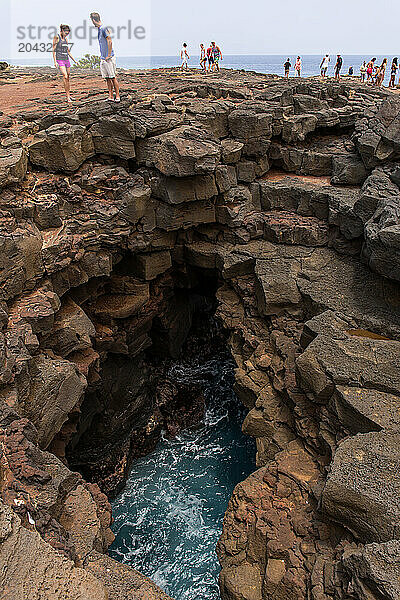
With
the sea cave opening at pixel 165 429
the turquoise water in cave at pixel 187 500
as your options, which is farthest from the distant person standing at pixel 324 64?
the turquoise water in cave at pixel 187 500

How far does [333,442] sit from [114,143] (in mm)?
9172

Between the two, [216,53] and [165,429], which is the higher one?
[216,53]

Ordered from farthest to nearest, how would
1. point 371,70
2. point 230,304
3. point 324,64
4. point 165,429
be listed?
point 324,64 → point 371,70 → point 165,429 → point 230,304

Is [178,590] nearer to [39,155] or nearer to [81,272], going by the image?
[81,272]

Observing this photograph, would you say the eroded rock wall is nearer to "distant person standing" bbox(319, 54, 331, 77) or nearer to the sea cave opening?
the sea cave opening

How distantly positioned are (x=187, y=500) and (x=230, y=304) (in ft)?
19.1

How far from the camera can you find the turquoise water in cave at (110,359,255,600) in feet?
36.9

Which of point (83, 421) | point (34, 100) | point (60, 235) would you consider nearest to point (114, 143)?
point (60, 235)

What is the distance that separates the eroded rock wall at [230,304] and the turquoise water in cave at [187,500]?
37.8 inches

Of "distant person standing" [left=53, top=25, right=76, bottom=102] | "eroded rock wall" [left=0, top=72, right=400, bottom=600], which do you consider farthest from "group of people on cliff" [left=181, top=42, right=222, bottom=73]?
"distant person standing" [left=53, top=25, right=76, bottom=102]

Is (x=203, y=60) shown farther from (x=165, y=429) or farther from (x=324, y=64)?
(x=165, y=429)

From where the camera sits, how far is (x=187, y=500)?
1295 centimetres

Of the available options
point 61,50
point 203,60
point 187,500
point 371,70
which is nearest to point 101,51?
point 61,50

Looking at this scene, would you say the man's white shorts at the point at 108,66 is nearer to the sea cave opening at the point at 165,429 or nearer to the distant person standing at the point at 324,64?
the sea cave opening at the point at 165,429
